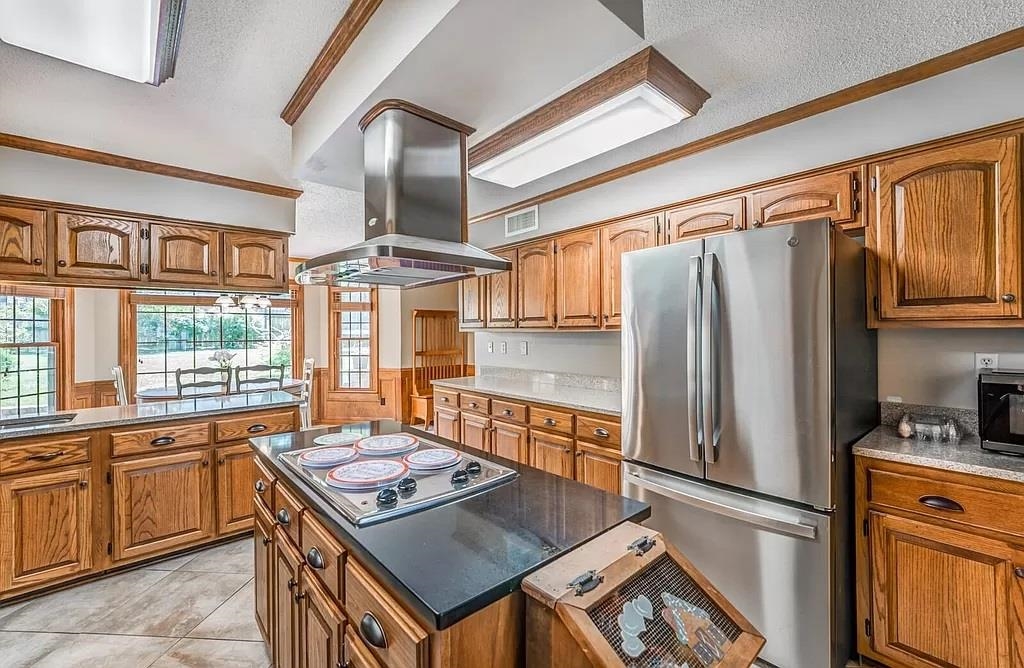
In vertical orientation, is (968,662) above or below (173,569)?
above

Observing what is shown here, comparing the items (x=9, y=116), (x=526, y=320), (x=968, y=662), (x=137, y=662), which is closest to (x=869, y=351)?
(x=968, y=662)

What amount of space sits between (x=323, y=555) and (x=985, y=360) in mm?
2815

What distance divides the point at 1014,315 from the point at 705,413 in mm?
1214

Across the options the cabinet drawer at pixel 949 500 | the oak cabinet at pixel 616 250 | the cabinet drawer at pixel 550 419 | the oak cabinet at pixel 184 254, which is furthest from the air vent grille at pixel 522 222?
the cabinet drawer at pixel 949 500

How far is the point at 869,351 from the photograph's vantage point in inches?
87.1

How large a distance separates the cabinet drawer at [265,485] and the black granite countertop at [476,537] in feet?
0.85

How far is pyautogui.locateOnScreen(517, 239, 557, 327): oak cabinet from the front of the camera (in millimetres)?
3715

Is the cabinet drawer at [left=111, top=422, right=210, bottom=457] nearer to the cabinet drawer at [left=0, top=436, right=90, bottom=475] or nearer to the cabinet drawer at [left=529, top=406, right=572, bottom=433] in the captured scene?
the cabinet drawer at [left=0, top=436, right=90, bottom=475]

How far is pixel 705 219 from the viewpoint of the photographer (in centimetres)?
273

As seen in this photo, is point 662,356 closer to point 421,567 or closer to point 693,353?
point 693,353

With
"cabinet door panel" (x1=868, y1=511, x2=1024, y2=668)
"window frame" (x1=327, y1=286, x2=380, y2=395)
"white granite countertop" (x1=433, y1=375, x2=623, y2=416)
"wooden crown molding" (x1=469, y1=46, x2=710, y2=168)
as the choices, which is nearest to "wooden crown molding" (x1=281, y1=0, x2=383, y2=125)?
"wooden crown molding" (x1=469, y1=46, x2=710, y2=168)

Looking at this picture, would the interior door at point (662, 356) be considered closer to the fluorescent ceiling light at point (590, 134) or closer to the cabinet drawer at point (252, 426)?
the fluorescent ceiling light at point (590, 134)

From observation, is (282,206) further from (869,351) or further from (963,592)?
(963,592)

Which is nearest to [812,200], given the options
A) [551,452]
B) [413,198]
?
[413,198]
